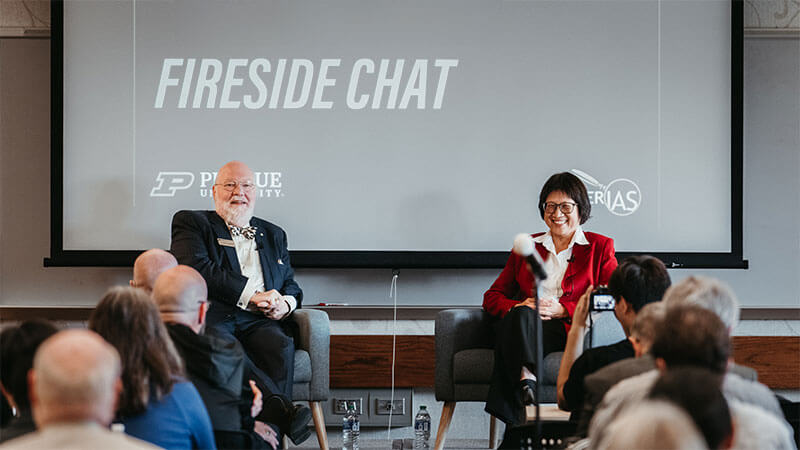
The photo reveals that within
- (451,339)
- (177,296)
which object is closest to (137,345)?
(177,296)

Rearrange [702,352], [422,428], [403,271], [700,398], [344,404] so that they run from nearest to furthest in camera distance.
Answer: [700,398] < [702,352] < [422,428] < [344,404] < [403,271]

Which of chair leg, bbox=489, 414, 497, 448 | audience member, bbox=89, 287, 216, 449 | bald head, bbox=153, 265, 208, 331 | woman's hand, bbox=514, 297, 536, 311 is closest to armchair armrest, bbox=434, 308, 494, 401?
woman's hand, bbox=514, 297, 536, 311

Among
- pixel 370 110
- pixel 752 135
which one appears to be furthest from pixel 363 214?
pixel 752 135

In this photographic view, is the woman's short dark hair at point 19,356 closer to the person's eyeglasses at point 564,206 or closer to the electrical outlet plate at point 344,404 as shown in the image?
the person's eyeglasses at point 564,206

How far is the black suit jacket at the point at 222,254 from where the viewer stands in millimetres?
3961

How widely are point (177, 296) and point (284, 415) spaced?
51.4 inches

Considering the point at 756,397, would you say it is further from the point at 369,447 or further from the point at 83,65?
the point at 83,65

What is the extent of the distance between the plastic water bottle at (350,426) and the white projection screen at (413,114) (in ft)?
2.70

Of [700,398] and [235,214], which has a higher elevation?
[235,214]

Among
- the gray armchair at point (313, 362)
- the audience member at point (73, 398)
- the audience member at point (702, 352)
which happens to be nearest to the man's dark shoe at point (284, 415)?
the gray armchair at point (313, 362)

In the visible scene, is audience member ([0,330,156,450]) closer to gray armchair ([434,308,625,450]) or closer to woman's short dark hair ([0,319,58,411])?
woman's short dark hair ([0,319,58,411])

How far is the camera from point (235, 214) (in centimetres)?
416

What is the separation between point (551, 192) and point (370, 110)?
1084 mm

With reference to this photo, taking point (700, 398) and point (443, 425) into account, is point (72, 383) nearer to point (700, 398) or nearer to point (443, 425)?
point (700, 398)
